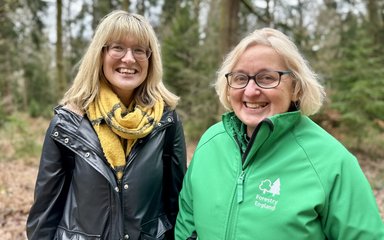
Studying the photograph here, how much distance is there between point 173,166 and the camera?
241 cm

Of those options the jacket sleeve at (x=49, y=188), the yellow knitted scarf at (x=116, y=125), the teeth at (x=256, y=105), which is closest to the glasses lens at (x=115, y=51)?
the yellow knitted scarf at (x=116, y=125)

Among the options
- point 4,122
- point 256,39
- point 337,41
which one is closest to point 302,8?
point 337,41

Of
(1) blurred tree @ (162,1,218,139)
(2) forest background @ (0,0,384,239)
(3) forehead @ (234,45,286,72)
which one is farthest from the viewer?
(1) blurred tree @ (162,1,218,139)

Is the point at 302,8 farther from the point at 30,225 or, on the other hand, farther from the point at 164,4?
the point at 30,225

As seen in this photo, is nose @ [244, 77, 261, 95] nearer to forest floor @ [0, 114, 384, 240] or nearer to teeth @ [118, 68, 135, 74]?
teeth @ [118, 68, 135, 74]

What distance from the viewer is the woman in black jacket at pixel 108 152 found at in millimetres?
2055

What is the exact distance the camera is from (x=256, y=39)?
1.82m

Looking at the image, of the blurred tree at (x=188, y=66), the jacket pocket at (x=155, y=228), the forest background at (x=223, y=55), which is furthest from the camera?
the blurred tree at (x=188, y=66)

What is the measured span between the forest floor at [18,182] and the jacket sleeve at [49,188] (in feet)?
9.13

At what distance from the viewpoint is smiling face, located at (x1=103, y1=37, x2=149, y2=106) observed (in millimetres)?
2205

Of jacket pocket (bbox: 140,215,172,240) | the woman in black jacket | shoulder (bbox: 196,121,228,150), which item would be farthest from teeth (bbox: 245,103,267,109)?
jacket pocket (bbox: 140,215,172,240)

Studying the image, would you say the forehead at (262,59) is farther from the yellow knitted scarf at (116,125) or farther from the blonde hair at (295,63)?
the yellow knitted scarf at (116,125)

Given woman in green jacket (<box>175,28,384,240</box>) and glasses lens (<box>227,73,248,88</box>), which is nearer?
woman in green jacket (<box>175,28,384,240</box>)

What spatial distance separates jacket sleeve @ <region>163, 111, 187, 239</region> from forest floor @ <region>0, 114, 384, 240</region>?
3009mm
